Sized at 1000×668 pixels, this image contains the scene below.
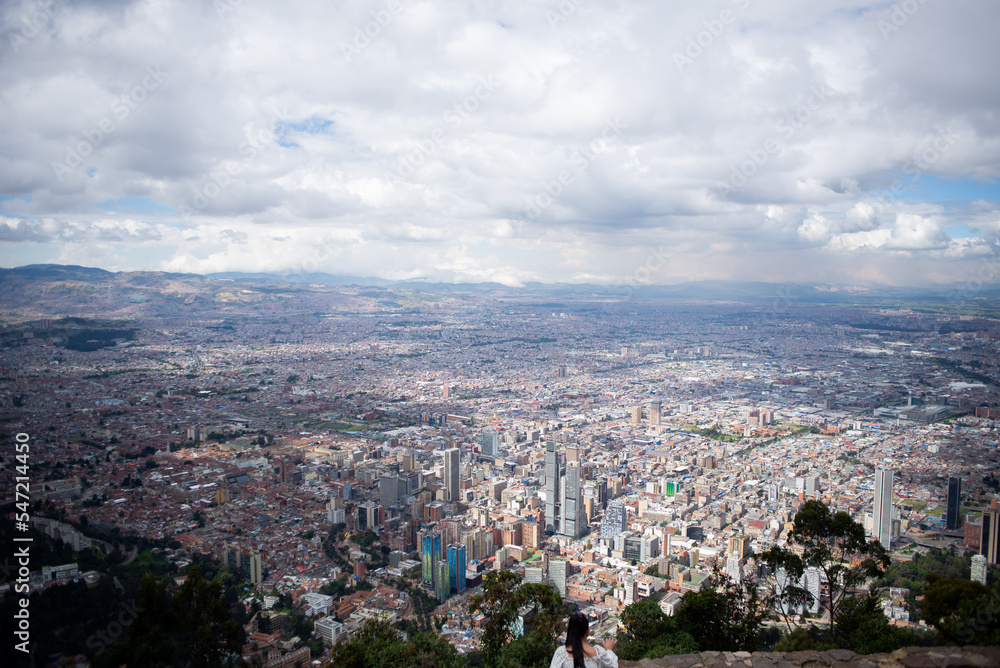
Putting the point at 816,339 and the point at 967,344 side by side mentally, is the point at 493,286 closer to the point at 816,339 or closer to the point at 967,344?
the point at 816,339

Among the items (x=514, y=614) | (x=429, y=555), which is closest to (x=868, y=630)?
(x=514, y=614)

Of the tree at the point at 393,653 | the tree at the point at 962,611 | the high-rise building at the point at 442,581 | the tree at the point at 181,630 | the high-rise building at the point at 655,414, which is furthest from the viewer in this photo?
the high-rise building at the point at 655,414

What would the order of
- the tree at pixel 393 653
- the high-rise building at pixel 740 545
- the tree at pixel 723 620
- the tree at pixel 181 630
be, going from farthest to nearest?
the high-rise building at pixel 740 545 → the tree at pixel 723 620 → the tree at pixel 181 630 → the tree at pixel 393 653

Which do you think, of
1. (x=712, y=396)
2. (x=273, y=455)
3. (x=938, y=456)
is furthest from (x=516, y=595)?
(x=712, y=396)

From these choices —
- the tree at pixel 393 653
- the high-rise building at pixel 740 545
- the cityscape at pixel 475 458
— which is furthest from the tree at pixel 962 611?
the high-rise building at pixel 740 545

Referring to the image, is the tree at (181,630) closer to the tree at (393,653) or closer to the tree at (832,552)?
the tree at (393,653)

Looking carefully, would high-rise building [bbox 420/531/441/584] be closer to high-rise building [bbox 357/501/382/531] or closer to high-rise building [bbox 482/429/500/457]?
high-rise building [bbox 357/501/382/531]
